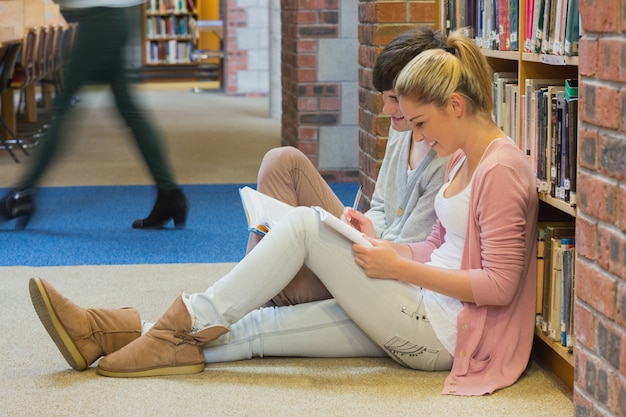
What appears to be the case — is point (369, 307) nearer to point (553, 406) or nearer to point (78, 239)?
point (553, 406)

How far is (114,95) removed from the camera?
14.7 feet

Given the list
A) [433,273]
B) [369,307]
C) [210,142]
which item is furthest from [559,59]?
[210,142]

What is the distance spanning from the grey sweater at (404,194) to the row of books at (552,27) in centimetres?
38

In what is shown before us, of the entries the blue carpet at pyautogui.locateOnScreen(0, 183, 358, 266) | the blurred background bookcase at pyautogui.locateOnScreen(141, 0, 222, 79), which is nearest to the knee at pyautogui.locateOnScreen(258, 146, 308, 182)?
the blue carpet at pyautogui.locateOnScreen(0, 183, 358, 266)

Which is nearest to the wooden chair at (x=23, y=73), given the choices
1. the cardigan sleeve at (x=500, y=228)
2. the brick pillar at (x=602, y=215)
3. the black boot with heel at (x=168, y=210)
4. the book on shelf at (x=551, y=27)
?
the black boot with heel at (x=168, y=210)

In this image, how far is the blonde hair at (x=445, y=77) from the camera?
2.26m

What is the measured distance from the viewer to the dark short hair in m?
2.53

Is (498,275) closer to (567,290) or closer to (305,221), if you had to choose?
(567,290)

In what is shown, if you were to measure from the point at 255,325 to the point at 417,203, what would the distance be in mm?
528

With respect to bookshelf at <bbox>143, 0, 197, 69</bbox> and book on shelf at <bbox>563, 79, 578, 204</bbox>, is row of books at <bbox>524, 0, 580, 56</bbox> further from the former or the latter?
bookshelf at <bbox>143, 0, 197, 69</bbox>

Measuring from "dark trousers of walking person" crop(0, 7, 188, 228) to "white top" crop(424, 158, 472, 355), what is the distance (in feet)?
6.96

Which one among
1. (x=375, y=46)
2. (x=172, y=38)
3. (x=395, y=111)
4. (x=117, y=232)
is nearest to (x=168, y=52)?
(x=172, y=38)

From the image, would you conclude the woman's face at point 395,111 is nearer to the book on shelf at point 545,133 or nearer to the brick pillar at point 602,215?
the book on shelf at point 545,133

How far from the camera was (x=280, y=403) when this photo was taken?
2.35m
